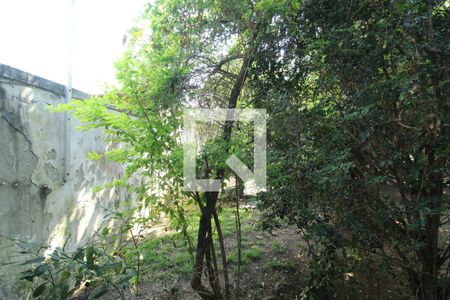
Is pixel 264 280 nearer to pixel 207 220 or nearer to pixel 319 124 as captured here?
pixel 207 220

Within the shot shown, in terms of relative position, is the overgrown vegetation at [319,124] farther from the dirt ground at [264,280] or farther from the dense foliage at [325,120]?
the dirt ground at [264,280]

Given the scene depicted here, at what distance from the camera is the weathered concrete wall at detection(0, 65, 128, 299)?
2264 millimetres

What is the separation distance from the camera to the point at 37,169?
101 inches

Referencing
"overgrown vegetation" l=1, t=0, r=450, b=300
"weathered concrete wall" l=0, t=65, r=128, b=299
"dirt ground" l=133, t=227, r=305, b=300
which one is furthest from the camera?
"dirt ground" l=133, t=227, r=305, b=300

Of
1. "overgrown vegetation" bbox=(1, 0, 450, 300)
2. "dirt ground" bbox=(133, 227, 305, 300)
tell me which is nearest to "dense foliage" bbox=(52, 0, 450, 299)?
"overgrown vegetation" bbox=(1, 0, 450, 300)

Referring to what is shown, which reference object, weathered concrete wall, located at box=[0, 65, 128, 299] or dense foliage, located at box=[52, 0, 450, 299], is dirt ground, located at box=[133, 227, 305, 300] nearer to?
dense foliage, located at box=[52, 0, 450, 299]

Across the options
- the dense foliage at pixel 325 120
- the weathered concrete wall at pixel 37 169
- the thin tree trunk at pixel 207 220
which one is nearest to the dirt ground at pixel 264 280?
the thin tree trunk at pixel 207 220

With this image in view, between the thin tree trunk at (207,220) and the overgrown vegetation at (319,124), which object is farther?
the thin tree trunk at (207,220)

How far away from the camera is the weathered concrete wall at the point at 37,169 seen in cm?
226

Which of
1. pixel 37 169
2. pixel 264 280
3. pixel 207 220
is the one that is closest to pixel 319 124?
pixel 207 220

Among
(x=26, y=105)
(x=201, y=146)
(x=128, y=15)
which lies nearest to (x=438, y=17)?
(x=201, y=146)

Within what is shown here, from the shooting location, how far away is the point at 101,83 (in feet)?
6.50

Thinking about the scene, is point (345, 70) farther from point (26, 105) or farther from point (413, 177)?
point (26, 105)

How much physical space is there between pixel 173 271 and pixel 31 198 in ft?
5.35
